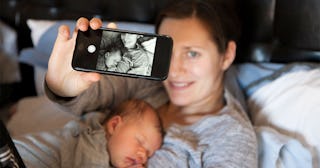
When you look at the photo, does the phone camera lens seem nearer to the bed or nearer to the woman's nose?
the woman's nose

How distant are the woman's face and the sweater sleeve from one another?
0.12 metres

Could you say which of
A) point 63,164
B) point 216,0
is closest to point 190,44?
point 216,0

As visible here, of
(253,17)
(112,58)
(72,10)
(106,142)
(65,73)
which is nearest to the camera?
(112,58)

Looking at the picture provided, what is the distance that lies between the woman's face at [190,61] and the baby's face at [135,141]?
13cm

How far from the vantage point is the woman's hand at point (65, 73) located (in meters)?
0.89

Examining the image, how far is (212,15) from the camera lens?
1161 millimetres

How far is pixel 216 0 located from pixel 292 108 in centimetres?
38

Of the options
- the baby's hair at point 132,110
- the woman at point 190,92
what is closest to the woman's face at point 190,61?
the woman at point 190,92

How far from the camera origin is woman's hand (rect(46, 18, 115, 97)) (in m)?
0.89

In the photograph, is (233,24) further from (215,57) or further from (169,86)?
(169,86)

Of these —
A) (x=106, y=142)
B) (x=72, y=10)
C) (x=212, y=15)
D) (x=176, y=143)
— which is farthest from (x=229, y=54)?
(x=72, y=10)

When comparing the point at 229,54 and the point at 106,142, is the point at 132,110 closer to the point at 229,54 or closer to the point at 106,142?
the point at 106,142

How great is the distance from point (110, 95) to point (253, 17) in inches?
21.0

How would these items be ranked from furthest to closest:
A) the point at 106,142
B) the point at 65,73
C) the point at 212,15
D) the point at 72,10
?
the point at 72,10, the point at 212,15, the point at 106,142, the point at 65,73
